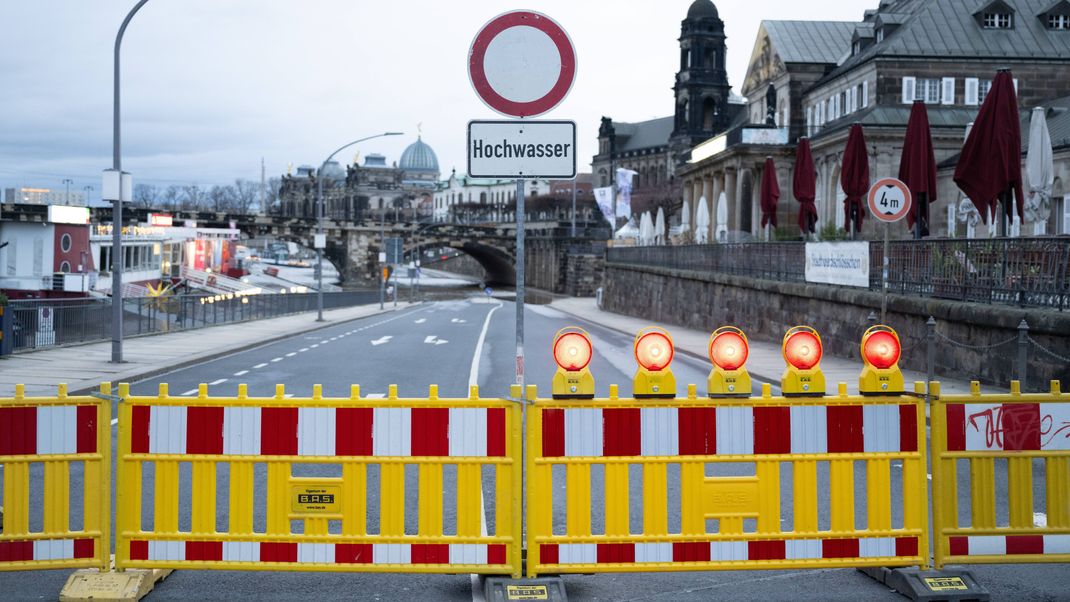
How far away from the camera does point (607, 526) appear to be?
Result: 238 inches

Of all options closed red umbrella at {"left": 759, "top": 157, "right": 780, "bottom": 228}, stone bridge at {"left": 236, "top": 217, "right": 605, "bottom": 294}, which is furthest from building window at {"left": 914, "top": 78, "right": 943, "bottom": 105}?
stone bridge at {"left": 236, "top": 217, "right": 605, "bottom": 294}

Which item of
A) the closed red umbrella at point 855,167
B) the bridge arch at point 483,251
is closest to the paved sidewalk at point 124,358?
the closed red umbrella at point 855,167

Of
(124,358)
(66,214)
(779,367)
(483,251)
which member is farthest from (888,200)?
(483,251)

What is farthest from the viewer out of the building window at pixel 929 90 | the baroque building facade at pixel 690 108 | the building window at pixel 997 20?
the baroque building facade at pixel 690 108

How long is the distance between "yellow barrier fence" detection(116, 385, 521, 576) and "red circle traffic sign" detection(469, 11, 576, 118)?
1.72m

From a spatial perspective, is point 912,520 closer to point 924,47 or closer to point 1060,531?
point 1060,531

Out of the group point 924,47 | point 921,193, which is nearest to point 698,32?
point 924,47

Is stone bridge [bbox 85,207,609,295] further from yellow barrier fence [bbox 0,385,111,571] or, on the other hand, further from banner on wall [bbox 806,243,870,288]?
yellow barrier fence [bbox 0,385,111,571]

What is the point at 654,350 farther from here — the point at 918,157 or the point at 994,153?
the point at 918,157

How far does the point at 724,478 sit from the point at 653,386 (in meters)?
0.66

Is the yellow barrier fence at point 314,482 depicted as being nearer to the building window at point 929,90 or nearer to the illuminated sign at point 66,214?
the illuminated sign at point 66,214

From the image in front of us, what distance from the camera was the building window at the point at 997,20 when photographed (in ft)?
178

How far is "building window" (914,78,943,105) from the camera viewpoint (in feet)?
172

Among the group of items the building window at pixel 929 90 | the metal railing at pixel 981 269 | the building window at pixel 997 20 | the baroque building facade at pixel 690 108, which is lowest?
the metal railing at pixel 981 269
